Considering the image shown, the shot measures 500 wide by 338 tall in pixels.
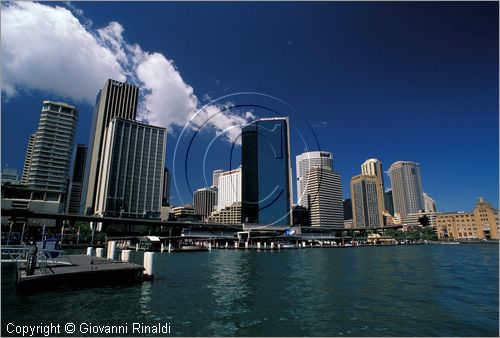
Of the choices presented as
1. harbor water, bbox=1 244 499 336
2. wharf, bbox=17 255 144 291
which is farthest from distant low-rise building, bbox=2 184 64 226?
harbor water, bbox=1 244 499 336

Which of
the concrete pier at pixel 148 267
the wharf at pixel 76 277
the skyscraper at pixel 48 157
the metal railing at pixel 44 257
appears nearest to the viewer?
the wharf at pixel 76 277

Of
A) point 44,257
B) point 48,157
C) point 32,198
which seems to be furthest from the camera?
point 48,157

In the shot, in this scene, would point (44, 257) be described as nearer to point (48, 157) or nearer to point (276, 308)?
point (276, 308)

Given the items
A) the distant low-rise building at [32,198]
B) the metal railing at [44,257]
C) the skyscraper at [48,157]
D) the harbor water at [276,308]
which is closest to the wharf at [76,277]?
the metal railing at [44,257]

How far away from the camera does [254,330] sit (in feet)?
55.2

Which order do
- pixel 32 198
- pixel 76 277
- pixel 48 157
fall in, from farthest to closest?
1. pixel 48 157
2. pixel 32 198
3. pixel 76 277

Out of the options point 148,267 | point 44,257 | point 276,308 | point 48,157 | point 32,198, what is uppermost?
point 48,157

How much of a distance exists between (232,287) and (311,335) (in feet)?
49.7

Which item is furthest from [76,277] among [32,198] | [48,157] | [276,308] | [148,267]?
[48,157]

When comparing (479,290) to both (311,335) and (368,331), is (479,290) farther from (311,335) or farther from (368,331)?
(311,335)

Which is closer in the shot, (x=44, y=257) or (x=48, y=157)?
(x=44, y=257)

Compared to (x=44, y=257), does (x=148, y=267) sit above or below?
below

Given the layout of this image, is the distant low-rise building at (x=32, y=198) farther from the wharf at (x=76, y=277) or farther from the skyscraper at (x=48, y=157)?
the wharf at (x=76, y=277)

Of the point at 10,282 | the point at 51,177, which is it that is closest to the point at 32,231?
→ the point at 51,177
